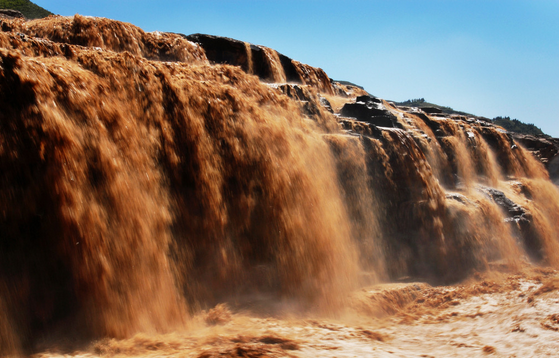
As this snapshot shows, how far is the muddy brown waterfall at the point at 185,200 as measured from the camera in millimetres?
4652

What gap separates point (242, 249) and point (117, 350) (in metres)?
2.51

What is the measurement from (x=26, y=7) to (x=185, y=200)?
1451 inches

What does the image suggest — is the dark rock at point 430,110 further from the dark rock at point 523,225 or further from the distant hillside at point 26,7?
the distant hillside at point 26,7

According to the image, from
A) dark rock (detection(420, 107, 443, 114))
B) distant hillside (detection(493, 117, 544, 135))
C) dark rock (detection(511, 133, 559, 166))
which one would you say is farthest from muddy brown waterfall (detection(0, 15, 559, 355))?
distant hillside (detection(493, 117, 544, 135))

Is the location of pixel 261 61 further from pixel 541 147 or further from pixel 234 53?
pixel 541 147

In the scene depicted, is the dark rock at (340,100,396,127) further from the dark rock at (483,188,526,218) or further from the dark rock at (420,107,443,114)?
the dark rock at (420,107,443,114)

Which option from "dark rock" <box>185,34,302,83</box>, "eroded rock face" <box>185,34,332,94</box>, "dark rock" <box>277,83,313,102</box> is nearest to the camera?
"dark rock" <box>277,83,313,102</box>

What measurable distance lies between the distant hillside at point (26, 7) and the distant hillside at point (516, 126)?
152 ft

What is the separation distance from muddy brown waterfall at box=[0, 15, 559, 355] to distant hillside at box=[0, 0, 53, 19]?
28.5 metres

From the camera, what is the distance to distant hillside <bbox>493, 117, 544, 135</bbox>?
141ft

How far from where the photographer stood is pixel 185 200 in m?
6.07

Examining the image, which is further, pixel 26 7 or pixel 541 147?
pixel 26 7

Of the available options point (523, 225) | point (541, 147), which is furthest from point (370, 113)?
point (541, 147)

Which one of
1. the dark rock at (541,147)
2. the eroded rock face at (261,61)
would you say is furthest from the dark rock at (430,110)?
the eroded rock face at (261,61)
